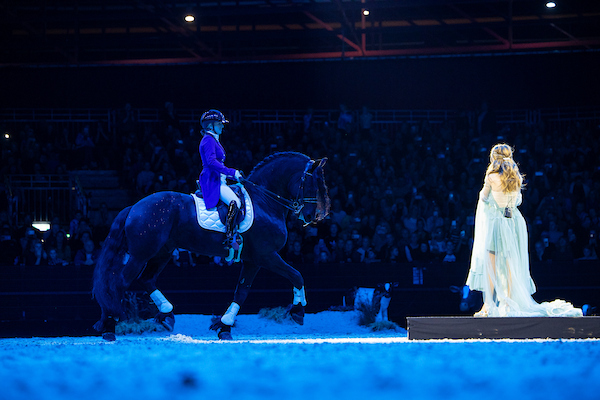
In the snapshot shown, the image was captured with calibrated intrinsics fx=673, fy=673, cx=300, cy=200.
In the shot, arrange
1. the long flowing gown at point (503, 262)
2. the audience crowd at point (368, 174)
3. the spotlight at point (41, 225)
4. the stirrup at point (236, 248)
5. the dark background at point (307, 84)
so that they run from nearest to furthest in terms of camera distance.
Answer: the long flowing gown at point (503, 262) < the stirrup at point (236, 248) < the audience crowd at point (368, 174) < the spotlight at point (41, 225) < the dark background at point (307, 84)

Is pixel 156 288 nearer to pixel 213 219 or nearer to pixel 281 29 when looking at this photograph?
pixel 213 219

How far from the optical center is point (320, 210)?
26.7 feet

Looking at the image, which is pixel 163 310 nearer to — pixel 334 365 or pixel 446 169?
pixel 334 365

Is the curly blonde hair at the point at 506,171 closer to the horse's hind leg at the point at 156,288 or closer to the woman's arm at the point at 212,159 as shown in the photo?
the woman's arm at the point at 212,159

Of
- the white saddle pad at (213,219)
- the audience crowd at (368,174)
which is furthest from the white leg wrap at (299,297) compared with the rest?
the audience crowd at (368,174)

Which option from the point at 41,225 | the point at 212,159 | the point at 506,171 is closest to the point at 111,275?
the point at 212,159

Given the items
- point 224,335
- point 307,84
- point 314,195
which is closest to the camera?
point 224,335

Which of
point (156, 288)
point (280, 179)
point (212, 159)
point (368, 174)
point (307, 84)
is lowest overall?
point (156, 288)

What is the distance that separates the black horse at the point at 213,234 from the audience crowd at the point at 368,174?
12.2 feet

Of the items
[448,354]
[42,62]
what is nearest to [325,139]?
[42,62]

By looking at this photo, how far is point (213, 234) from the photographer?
7914 mm

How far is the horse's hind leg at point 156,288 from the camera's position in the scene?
7961 millimetres

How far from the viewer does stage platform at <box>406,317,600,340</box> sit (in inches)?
245

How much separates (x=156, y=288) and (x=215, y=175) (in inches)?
62.9
